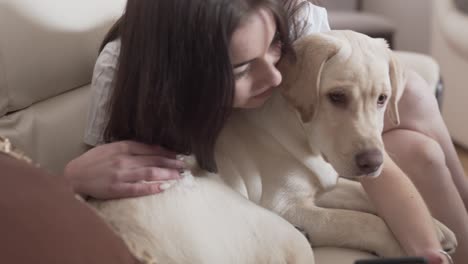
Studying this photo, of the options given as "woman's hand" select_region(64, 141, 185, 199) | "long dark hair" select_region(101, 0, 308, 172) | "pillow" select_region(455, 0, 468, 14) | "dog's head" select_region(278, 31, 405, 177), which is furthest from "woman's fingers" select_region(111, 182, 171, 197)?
"pillow" select_region(455, 0, 468, 14)

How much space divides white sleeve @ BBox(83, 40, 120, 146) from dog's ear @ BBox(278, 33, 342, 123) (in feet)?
1.23

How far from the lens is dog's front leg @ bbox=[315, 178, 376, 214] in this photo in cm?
133

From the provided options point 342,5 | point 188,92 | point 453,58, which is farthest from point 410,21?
point 188,92

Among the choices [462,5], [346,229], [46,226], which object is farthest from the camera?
[462,5]

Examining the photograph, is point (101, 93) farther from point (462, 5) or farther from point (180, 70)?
point (462, 5)

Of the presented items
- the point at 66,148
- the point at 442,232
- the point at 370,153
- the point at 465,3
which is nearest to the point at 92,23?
the point at 66,148

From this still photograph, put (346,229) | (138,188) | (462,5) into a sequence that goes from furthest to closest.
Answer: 1. (462,5)
2. (346,229)
3. (138,188)

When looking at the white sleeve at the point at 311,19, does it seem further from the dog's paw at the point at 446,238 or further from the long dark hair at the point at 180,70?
the dog's paw at the point at 446,238

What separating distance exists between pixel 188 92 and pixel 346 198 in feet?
1.45

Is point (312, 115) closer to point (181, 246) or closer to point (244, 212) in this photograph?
point (244, 212)

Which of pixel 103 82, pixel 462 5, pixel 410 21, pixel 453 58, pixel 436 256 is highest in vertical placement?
pixel 103 82

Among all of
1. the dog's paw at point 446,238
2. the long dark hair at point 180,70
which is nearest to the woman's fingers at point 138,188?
the long dark hair at point 180,70

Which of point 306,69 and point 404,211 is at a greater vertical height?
point 306,69

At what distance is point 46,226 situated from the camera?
0.75 m
